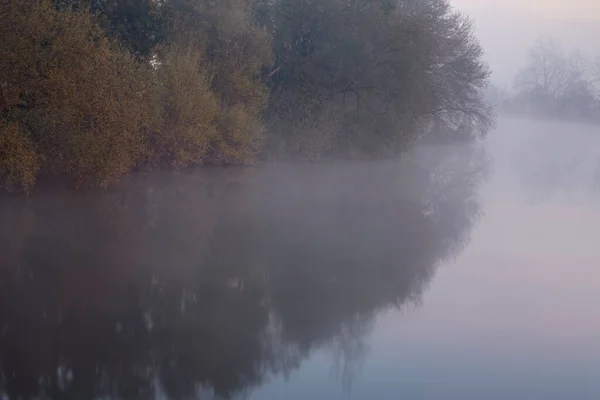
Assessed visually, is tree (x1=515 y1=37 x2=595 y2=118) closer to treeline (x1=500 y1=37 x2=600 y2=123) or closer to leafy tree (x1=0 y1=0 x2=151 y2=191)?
treeline (x1=500 y1=37 x2=600 y2=123)

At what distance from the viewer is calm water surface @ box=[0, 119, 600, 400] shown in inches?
272

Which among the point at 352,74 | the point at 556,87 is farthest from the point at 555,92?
the point at 352,74

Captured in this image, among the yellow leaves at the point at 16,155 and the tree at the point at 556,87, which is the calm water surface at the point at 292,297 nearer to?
the yellow leaves at the point at 16,155

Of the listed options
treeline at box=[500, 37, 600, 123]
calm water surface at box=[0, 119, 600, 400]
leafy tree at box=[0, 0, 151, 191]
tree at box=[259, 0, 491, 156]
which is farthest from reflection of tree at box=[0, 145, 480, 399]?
treeline at box=[500, 37, 600, 123]

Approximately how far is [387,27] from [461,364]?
2264 cm

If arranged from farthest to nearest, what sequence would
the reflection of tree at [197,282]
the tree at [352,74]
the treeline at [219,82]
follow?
the tree at [352,74] → the treeline at [219,82] → the reflection of tree at [197,282]

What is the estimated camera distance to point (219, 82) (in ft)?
83.9

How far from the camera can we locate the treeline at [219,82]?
15.6m

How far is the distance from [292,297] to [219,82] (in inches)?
673

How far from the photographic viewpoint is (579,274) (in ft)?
39.0

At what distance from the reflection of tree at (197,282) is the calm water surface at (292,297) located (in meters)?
0.03

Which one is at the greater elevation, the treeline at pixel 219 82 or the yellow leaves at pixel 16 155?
the treeline at pixel 219 82

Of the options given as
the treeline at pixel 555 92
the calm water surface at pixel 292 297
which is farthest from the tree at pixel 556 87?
the calm water surface at pixel 292 297

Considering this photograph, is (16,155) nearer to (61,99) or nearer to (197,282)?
(61,99)
